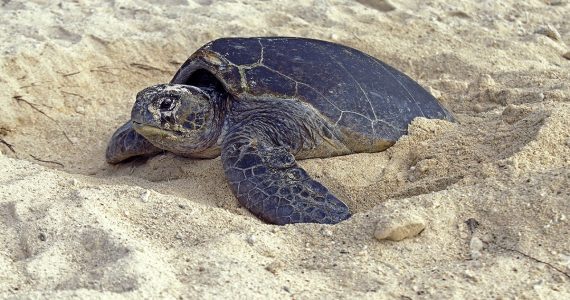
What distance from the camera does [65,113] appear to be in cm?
415

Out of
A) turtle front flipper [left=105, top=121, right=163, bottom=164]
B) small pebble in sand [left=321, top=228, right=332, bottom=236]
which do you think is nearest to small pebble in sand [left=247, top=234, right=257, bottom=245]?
small pebble in sand [left=321, top=228, right=332, bottom=236]

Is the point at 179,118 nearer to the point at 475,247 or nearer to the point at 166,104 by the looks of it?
the point at 166,104

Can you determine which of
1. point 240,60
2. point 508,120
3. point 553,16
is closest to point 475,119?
point 508,120

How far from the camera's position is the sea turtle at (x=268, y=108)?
3.24 metres

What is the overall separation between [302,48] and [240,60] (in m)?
0.37

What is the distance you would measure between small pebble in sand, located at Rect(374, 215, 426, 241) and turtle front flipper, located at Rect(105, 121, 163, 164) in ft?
5.54

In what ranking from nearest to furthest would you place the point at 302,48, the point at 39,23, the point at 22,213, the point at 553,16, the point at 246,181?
the point at 22,213
the point at 246,181
the point at 302,48
the point at 39,23
the point at 553,16

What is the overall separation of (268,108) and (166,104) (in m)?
0.46

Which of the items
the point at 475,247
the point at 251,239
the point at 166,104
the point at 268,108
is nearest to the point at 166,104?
the point at 166,104

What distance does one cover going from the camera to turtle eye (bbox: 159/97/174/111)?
3.26 metres

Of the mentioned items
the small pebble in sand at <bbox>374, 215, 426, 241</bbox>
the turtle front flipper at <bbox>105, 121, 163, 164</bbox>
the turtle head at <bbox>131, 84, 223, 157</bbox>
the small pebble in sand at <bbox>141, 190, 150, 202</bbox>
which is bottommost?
the turtle front flipper at <bbox>105, 121, 163, 164</bbox>

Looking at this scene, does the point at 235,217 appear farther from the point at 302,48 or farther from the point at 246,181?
the point at 302,48

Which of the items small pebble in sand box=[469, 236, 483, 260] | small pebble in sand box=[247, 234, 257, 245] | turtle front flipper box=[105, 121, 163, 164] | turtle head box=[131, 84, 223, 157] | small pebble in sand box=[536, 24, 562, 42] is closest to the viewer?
small pebble in sand box=[469, 236, 483, 260]

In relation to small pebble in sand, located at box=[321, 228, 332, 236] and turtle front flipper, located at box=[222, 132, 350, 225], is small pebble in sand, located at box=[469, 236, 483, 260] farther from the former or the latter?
turtle front flipper, located at box=[222, 132, 350, 225]
